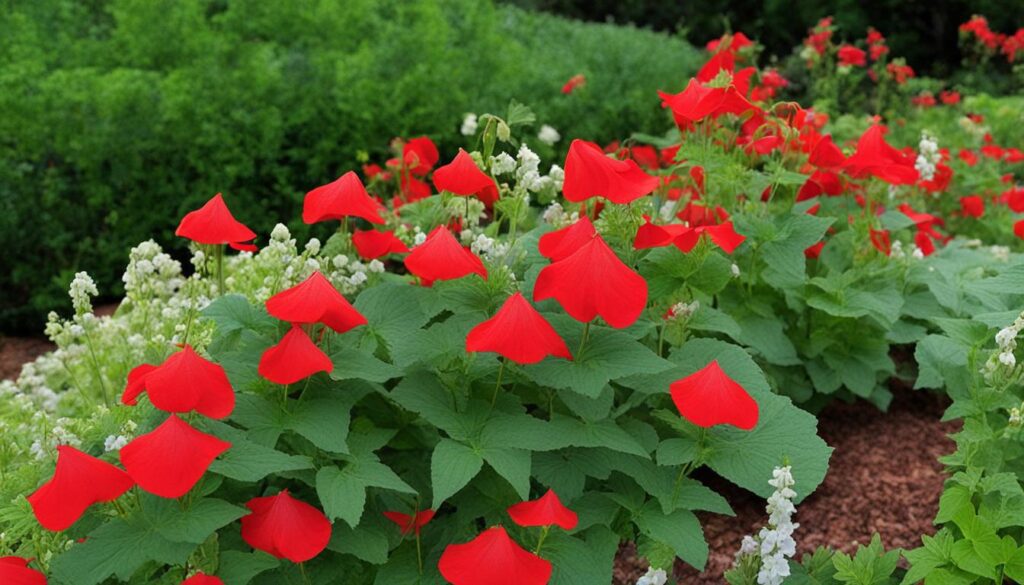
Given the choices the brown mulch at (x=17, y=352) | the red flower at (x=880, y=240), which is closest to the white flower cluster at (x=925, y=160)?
the red flower at (x=880, y=240)

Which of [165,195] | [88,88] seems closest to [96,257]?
[165,195]

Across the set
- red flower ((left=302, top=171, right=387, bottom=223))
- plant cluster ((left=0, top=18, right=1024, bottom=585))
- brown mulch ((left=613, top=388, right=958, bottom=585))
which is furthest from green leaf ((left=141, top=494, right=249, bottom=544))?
brown mulch ((left=613, top=388, right=958, bottom=585))

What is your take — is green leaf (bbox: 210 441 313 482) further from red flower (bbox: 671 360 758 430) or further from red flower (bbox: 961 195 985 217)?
red flower (bbox: 961 195 985 217)

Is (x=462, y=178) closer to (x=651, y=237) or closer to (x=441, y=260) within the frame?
(x=441, y=260)

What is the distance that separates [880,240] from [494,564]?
2075 millimetres

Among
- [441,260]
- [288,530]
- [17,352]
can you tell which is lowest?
[17,352]

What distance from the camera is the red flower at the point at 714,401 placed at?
2064mm

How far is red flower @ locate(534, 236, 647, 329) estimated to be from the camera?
2.08m

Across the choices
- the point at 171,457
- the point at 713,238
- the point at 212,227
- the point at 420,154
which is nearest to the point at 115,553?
the point at 171,457

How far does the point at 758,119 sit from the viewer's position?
3.63 meters

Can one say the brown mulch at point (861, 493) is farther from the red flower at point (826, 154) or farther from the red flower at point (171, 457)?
the red flower at point (171, 457)

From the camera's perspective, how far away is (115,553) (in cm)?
203

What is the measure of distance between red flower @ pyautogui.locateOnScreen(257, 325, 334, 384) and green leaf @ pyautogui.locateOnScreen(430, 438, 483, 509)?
27 cm

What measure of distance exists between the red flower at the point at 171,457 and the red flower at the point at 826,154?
216cm
